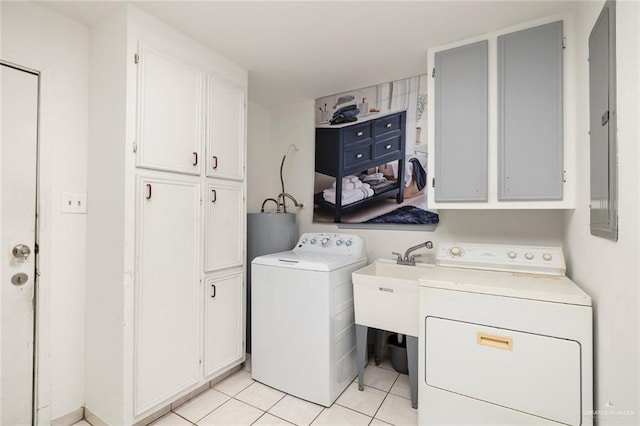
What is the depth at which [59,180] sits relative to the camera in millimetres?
1747

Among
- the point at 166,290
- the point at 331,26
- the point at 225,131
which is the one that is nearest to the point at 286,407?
the point at 166,290

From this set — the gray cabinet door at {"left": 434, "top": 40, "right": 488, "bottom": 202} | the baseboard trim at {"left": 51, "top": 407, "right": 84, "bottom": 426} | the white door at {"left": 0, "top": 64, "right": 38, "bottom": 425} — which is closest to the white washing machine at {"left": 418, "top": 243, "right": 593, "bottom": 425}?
the gray cabinet door at {"left": 434, "top": 40, "right": 488, "bottom": 202}

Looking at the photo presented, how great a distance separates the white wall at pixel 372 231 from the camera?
6.72ft

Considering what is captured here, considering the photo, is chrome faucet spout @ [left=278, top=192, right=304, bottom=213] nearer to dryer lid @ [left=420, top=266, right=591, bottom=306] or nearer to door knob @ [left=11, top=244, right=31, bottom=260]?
dryer lid @ [left=420, top=266, right=591, bottom=306]

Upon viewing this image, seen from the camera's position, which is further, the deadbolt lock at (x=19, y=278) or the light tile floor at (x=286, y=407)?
the light tile floor at (x=286, y=407)

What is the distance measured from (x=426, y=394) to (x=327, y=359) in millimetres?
626

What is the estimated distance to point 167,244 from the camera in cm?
185

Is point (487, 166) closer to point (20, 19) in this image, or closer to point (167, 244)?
point (167, 244)

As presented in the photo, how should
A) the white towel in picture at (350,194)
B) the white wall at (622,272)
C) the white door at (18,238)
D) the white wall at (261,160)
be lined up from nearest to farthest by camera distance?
the white wall at (622,272)
the white door at (18,238)
the white towel in picture at (350,194)
the white wall at (261,160)

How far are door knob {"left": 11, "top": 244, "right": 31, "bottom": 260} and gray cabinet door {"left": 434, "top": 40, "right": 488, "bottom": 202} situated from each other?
2475 millimetres

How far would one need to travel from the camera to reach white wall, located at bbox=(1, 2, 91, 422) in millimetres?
1665

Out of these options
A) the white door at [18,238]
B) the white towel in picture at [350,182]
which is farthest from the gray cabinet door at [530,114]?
the white door at [18,238]

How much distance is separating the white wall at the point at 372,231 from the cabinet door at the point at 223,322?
3.47 feet

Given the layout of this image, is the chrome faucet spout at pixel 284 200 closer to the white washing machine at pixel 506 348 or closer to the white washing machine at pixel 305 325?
the white washing machine at pixel 305 325
